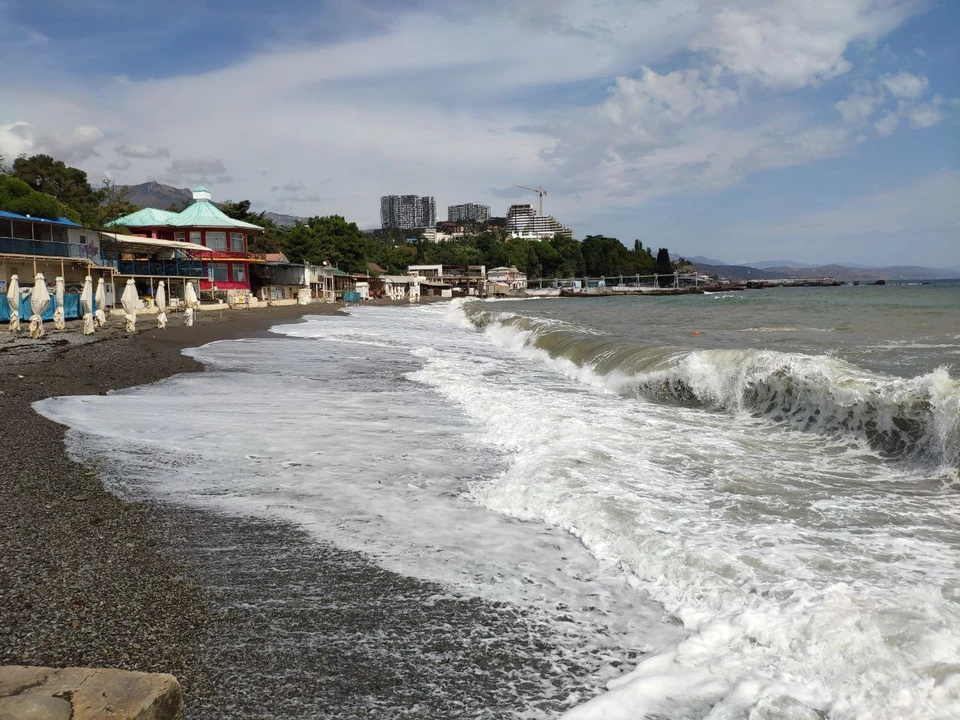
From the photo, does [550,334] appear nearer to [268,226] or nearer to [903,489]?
[903,489]

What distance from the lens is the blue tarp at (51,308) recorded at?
2456 centimetres

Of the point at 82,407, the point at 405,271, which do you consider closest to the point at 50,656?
the point at 82,407

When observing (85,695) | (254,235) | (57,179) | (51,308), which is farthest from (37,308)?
(254,235)

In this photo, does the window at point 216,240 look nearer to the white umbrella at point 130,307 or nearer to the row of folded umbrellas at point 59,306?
the row of folded umbrellas at point 59,306

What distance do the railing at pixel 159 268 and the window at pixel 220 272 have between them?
7448 millimetres

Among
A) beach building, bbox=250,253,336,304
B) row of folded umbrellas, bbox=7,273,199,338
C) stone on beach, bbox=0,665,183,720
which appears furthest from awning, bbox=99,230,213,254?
stone on beach, bbox=0,665,183,720

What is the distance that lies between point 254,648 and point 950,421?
7.38 meters

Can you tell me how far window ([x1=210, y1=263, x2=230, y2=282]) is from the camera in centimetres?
5700

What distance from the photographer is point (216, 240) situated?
58.6 meters

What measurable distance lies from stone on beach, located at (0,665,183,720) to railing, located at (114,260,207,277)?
46848mm

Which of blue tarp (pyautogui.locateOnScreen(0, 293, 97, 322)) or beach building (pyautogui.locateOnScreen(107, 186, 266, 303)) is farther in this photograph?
beach building (pyautogui.locateOnScreen(107, 186, 266, 303))

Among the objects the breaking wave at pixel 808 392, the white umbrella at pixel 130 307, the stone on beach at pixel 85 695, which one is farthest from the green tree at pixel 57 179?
the stone on beach at pixel 85 695

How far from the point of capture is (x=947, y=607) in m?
3.79

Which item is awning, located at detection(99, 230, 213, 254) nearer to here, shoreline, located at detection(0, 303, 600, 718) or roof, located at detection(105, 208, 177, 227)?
roof, located at detection(105, 208, 177, 227)
